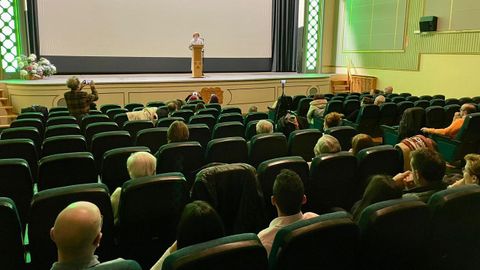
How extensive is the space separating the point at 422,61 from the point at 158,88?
7.05 m

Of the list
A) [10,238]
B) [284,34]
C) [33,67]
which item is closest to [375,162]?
[10,238]

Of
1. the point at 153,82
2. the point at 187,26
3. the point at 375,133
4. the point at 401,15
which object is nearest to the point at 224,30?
the point at 187,26

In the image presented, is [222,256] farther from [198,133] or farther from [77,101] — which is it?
[77,101]

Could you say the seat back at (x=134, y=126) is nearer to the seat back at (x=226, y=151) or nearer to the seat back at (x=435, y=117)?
the seat back at (x=226, y=151)

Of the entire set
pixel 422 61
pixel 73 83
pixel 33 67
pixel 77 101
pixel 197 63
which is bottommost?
pixel 77 101

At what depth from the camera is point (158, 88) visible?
10.3m

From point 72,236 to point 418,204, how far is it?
5.09 ft

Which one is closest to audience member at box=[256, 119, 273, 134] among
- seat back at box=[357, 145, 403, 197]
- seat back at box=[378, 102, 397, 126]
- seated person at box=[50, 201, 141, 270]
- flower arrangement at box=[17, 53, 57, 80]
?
seat back at box=[357, 145, 403, 197]

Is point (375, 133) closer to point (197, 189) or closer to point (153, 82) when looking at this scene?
point (197, 189)

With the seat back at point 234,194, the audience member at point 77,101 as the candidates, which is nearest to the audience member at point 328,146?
the seat back at point 234,194

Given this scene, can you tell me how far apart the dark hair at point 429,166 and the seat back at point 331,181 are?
543 millimetres

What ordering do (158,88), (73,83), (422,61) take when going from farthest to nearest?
(422,61) → (158,88) → (73,83)

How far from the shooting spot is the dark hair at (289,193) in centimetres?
207

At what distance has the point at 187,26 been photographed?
1293 centimetres
